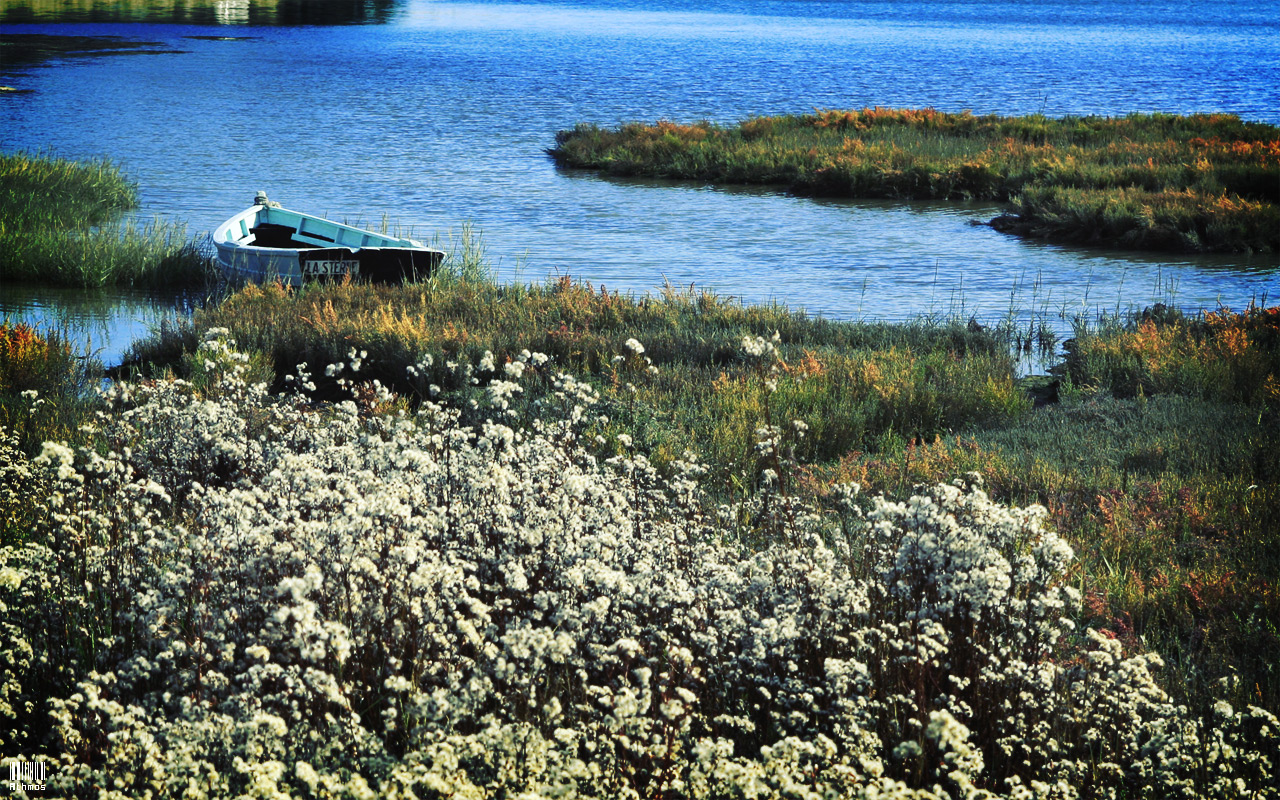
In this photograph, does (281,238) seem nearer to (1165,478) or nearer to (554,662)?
(1165,478)

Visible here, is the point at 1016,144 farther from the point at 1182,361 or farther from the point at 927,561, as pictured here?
the point at 927,561

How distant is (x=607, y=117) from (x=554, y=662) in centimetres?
4155

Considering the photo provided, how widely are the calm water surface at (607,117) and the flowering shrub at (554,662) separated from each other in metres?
10.9

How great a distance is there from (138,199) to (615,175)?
42.6 feet

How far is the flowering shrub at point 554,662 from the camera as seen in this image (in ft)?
11.5

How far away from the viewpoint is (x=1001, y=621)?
4.66 m

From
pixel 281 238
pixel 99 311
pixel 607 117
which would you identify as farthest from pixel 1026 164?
pixel 99 311

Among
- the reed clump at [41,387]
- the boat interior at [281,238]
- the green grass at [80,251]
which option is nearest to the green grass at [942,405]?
the reed clump at [41,387]

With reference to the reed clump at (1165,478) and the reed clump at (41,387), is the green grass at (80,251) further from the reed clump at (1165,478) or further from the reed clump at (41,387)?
the reed clump at (1165,478)

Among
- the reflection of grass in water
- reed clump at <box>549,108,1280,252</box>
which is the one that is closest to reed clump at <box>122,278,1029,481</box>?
the reflection of grass in water

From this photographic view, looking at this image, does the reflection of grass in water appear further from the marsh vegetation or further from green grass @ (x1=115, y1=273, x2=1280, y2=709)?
the marsh vegetation

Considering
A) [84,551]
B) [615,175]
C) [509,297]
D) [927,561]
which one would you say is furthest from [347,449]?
[615,175]

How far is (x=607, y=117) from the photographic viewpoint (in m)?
43.9

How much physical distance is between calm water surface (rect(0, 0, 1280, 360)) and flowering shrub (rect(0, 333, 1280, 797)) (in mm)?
10944
